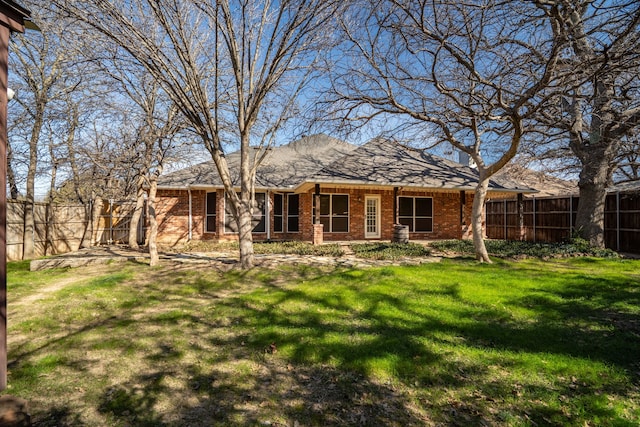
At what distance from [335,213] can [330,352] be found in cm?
1135

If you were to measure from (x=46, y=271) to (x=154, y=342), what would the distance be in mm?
6918

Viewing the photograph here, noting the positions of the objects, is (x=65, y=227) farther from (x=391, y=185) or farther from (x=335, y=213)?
(x=391, y=185)

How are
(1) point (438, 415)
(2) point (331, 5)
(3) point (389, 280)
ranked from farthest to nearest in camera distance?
(2) point (331, 5), (3) point (389, 280), (1) point (438, 415)

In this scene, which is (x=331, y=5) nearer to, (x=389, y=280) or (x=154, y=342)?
(x=389, y=280)

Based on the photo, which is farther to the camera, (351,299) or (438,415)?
(351,299)

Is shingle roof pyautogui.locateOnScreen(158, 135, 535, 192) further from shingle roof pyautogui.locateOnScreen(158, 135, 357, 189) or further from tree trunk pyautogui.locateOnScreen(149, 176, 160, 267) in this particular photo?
tree trunk pyautogui.locateOnScreen(149, 176, 160, 267)

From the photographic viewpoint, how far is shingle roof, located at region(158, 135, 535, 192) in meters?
13.9

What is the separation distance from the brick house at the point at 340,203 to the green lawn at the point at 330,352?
26.0 ft

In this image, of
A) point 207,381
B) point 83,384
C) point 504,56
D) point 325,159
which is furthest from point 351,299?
point 325,159

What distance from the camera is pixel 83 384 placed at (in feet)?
11.0

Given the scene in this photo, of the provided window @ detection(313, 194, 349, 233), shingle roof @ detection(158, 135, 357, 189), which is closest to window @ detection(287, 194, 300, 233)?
shingle roof @ detection(158, 135, 357, 189)

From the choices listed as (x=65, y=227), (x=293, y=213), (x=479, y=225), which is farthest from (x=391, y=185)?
(x=65, y=227)

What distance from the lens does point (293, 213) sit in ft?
53.2

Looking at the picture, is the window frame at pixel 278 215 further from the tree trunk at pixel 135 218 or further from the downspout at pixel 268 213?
the tree trunk at pixel 135 218
